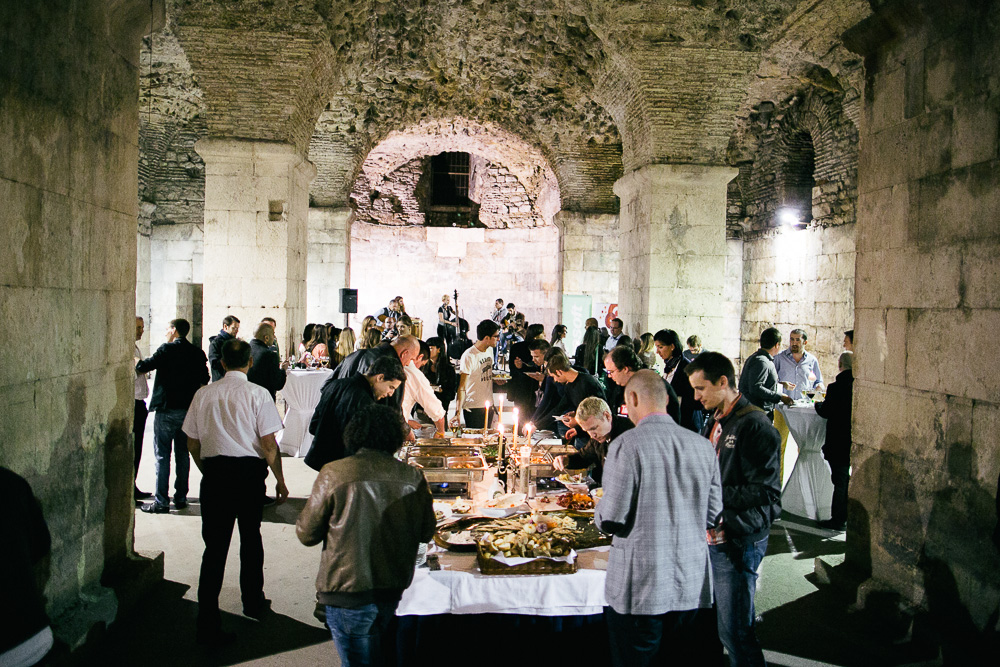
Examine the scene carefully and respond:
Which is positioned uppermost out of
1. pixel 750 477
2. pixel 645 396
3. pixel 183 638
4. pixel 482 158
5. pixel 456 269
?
pixel 482 158

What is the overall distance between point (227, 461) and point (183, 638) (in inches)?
39.2

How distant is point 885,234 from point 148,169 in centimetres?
1382

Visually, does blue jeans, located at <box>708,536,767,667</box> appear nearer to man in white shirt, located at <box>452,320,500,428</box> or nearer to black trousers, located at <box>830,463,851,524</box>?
black trousers, located at <box>830,463,851,524</box>

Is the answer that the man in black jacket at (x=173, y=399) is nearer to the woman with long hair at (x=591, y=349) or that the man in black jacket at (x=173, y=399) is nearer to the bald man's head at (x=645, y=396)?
the bald man's head at (x=645, y=396)

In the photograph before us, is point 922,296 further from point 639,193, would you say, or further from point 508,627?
point 639,193

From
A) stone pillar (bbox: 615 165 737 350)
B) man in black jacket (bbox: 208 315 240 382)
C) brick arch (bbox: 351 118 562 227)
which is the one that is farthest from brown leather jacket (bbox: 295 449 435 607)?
brick arch (bbox: 351 118 562 227)

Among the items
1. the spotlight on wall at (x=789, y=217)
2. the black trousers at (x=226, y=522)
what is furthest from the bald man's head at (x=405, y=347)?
the spotlight on wall at (x=789, y=217)

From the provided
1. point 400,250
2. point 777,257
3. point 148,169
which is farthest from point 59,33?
point 400,250

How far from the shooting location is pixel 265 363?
6359mm

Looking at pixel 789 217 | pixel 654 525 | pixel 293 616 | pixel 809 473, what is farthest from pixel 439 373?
pixel 789 217

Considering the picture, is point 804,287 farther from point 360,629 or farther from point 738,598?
point 360,629

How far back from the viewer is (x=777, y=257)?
13227 mm

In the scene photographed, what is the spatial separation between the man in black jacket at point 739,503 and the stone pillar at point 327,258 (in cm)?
1188

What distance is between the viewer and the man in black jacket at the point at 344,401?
3.68 m
